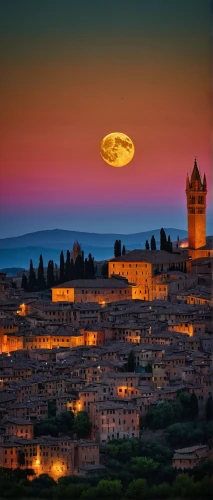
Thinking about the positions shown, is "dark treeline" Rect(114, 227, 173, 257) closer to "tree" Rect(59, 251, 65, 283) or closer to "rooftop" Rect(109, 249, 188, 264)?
"rooftop" Rect(109, 249, 188, 264)

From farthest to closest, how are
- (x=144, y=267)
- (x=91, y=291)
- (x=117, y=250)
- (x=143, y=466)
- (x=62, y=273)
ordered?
(x=117, y=250) < (x=62, y=273) < (x=144, y=267) < (x=91, y=291) < (x=143, y=466)

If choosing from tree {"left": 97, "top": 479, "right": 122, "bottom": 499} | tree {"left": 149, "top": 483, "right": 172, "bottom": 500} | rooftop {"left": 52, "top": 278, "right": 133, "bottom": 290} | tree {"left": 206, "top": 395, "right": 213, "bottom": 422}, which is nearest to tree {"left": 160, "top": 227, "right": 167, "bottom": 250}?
rooftop {"left": 52, "top": 278, "right": 133, "bottom": 290}

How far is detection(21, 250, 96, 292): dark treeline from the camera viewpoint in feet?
73.6

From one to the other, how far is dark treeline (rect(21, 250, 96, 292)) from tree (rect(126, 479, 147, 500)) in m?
6.66

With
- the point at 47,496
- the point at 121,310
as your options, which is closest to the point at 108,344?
the point at 121,310

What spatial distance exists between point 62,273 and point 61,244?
202cm

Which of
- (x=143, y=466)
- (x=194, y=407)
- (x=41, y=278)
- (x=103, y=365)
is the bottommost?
(x=143, y=466)

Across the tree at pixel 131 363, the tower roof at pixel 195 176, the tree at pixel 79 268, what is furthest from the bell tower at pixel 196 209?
the tree at pixel 131 363

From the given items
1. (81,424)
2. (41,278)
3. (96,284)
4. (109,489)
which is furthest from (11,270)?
(109,489)

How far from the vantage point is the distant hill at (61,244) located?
2258 cm

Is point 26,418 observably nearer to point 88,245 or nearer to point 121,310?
point 121,310

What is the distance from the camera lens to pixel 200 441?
55.7 feet

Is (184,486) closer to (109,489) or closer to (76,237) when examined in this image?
(109,489)

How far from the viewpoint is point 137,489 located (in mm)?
15523
